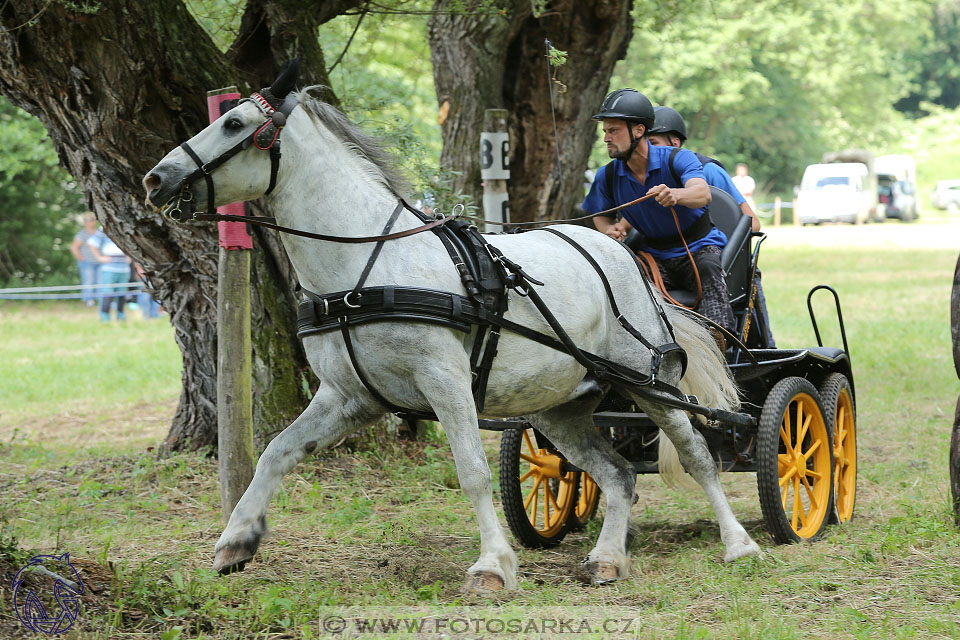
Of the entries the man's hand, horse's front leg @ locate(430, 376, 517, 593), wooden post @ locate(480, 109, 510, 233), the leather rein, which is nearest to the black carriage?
the man's hand

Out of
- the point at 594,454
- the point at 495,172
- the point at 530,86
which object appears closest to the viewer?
the point at 594,454

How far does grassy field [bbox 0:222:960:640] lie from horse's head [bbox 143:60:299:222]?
1497 millimetres

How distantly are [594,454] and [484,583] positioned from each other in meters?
1.29

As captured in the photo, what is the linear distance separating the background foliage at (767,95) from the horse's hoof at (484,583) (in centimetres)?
1302

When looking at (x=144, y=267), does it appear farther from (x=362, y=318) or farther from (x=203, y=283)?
(x=362, y=318)

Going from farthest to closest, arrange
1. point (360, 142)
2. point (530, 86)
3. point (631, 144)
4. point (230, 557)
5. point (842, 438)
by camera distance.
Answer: point (530, 86), point (842, 438), point (631, 144), point (360, 142), point (230, 557)

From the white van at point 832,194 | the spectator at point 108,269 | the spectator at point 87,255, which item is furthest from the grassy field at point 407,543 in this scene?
the white van at point 832,194

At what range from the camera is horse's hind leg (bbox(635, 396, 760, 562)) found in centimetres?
546

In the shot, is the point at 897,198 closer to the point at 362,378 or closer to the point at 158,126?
the point at 158,126

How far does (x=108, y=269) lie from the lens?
19.3 metres

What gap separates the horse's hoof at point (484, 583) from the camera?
15.1ft

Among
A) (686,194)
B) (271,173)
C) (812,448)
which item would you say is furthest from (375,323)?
(812,448)

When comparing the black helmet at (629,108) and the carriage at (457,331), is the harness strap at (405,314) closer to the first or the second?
the carriage at (457,331)

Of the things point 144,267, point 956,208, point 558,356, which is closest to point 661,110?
point 558,356
